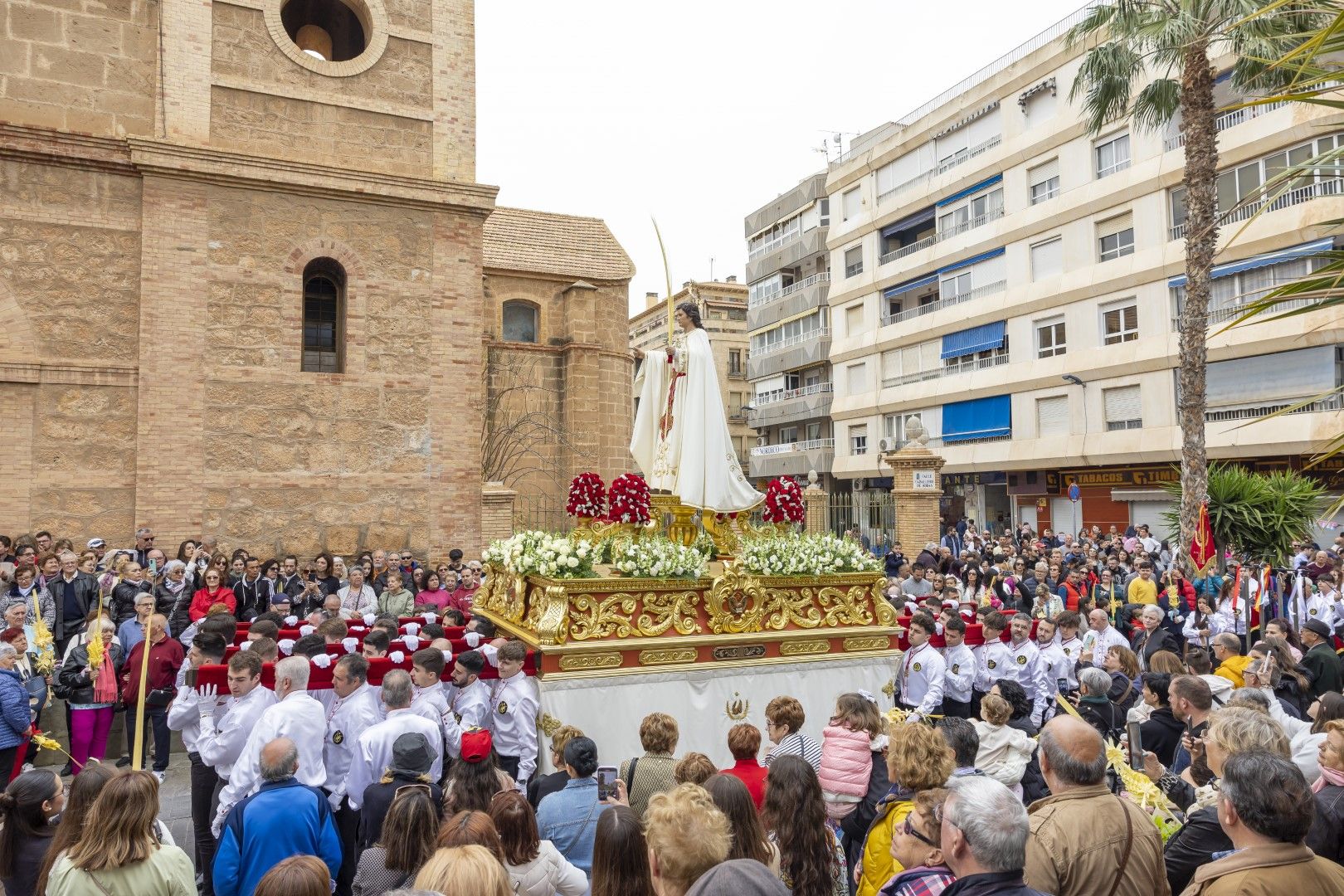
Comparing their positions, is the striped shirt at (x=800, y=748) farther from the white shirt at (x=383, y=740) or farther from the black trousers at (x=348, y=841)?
the black trousers at (x=348, y=841)

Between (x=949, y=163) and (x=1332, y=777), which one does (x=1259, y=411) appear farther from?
(x=1332, y=777)

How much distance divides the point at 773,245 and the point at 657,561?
41842 mm

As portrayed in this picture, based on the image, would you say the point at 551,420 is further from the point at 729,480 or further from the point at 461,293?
the point at 729,480

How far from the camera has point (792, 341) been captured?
4631 cm

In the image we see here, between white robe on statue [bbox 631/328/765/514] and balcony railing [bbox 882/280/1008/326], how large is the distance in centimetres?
2645

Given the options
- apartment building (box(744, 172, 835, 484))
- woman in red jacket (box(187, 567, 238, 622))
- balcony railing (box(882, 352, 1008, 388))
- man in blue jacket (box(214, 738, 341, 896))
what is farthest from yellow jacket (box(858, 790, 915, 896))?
apartment building (box(744, 172, 835, 484))

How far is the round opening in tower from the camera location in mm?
17562

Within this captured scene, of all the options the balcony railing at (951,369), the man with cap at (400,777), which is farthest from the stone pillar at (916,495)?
the man with cap at (400,777)

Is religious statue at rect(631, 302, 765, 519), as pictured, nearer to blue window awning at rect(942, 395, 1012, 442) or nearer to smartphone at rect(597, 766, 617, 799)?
smartphone at rect(597, 766, 617, 799)

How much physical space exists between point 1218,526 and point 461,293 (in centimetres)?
1401

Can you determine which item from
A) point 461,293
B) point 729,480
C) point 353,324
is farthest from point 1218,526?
point 353,324

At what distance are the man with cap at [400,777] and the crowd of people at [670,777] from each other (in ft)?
0.06

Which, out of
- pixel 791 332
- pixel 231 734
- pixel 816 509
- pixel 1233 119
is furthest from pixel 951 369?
pixel 231 734

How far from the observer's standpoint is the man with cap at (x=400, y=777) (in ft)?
15.4
